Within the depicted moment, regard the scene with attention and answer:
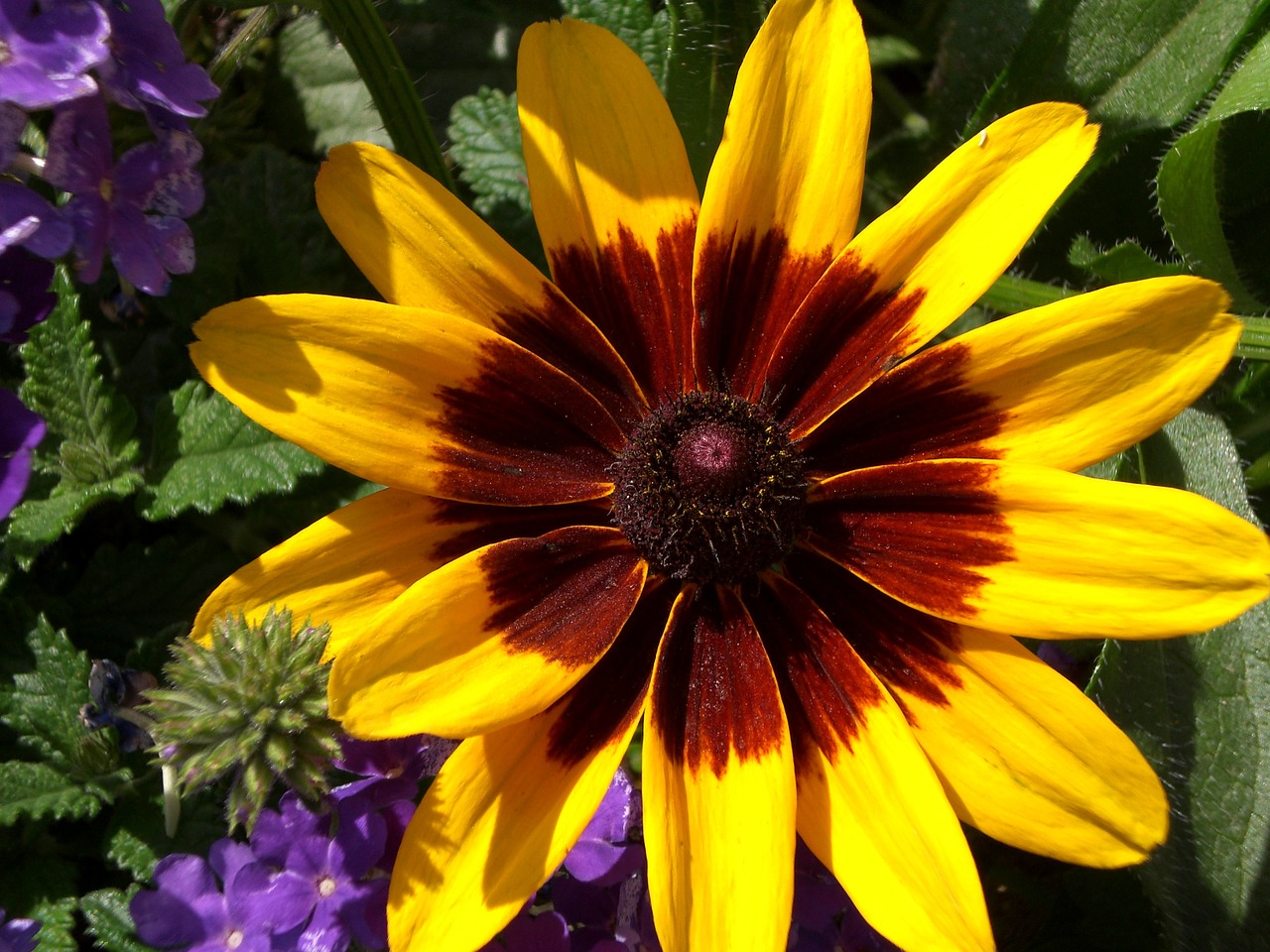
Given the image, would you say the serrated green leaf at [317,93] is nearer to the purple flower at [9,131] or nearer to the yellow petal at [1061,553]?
the purple flower at [9,131]

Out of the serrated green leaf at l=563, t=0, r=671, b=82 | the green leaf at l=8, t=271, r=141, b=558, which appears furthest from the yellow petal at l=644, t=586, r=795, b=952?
A: the serrated green leaf at l=563, t=0, r=671, b=82

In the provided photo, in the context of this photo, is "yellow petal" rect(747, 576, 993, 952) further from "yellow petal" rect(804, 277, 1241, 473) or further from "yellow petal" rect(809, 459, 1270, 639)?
"yellow petal" rect(804, 277, 1241, 473)

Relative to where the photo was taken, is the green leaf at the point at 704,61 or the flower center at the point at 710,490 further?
the green leaf at the point at 704,61

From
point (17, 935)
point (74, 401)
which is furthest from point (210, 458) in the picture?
point (17, 935)

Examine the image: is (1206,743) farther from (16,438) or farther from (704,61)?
(16,438)

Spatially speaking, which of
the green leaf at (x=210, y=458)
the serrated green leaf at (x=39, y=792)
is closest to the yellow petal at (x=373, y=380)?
the green leaf at (x=210, y=458)

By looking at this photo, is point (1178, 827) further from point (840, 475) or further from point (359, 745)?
point (359, 745)
